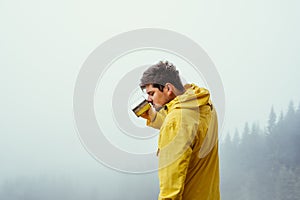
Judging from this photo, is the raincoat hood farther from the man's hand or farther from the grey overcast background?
the grey overcast background

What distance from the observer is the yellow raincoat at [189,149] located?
42.1 inches

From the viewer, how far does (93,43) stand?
285cm

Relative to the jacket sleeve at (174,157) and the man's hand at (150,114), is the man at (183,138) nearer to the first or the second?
the jacket sleeve at (174,157)

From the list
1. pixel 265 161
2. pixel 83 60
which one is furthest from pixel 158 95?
pixel 265 161

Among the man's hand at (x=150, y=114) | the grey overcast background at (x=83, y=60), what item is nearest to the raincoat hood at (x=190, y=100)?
the man's hand at (x=150, y=114)

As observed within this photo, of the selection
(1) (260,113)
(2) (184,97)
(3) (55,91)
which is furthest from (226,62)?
(2) (184,97)

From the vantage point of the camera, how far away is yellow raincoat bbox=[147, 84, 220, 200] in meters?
1.07

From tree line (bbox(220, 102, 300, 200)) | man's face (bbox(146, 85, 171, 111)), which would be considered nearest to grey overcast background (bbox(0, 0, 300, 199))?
tree line (bbox(220, 102, 300, 200))

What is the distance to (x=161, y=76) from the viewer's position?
3.96 ft

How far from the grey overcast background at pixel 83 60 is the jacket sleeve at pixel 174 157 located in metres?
1.78

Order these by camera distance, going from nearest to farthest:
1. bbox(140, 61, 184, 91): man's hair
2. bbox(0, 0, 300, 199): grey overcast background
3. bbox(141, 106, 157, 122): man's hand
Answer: bbox(140, 61, 184, 91): man's hair, bbox(141, 106, 157, 122): man's hand, bbox(0, 0, 300, 199): grey overcast background

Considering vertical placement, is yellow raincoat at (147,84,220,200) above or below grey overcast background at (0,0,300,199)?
below

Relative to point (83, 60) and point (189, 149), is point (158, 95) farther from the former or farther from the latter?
point (83, 60)

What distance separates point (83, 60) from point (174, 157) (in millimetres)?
1862
